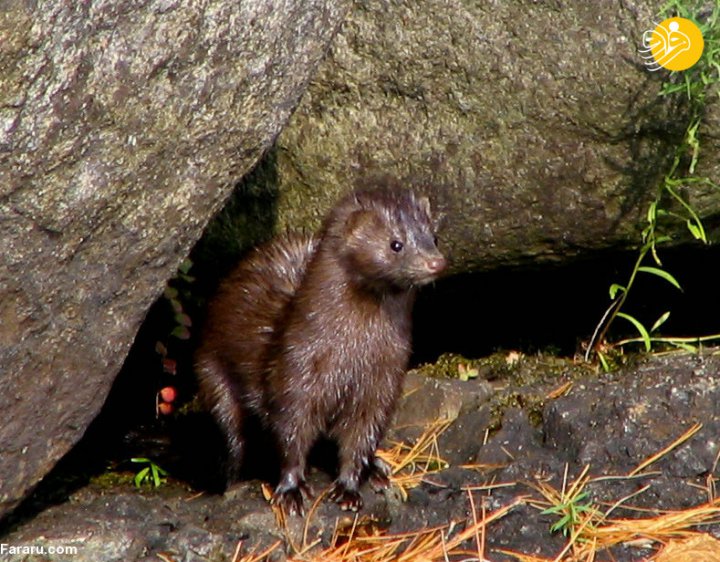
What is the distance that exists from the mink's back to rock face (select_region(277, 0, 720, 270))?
1.06 feet

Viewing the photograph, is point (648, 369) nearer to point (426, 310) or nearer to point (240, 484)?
point (426, 310)

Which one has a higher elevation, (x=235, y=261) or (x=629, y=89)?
(x=629, y=89)

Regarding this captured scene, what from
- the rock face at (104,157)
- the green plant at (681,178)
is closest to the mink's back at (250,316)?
the rock face at (104,157)

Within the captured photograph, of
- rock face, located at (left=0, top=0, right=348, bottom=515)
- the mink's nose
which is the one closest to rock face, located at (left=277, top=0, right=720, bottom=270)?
the mink's nose

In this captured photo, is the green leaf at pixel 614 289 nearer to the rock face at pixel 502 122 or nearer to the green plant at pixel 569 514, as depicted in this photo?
the rock face at pixel 502 122

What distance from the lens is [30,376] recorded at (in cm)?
448

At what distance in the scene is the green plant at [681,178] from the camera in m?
5.14

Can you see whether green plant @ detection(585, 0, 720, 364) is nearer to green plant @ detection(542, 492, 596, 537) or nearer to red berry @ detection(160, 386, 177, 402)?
green plant @ detection(542, 492, 596, 537)

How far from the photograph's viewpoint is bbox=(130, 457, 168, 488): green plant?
5762mm

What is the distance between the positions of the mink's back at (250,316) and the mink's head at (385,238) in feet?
1.25

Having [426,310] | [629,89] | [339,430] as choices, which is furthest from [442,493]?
[629,89]

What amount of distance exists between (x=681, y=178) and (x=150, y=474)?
2722 millimetres

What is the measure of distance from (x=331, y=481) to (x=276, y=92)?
2.02 metres

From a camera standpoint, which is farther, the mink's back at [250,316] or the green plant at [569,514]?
the mink's back at [250,316]
